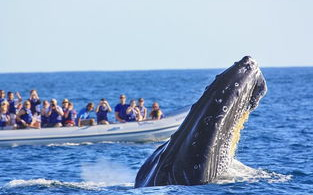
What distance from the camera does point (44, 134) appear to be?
2855 centimetres

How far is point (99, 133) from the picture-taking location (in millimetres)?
29031

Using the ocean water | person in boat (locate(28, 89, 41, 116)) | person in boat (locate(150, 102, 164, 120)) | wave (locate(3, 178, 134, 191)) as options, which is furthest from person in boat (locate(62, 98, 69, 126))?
wave (locate(3, 178, 134, 191))

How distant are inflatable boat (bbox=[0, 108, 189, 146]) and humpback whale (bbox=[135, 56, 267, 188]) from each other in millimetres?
17171

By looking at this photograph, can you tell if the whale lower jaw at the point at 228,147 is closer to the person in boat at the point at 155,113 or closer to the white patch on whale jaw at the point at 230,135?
the white patch on whale jaw at the point at 230,135

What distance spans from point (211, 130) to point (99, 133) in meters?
17.9

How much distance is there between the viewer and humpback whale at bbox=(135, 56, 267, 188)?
1138 centimetres

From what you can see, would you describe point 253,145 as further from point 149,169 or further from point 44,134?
point 149,169

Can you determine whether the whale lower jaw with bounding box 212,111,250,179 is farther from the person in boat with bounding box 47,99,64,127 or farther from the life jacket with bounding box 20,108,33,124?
the person in boat with bounding box 47,99,64,127

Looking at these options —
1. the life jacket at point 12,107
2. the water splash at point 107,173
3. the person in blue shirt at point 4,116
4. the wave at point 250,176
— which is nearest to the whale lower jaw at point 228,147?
the wave at point 250,176

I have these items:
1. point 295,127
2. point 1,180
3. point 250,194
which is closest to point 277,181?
point 250,194

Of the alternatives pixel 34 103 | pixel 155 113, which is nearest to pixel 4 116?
pixel 34 103

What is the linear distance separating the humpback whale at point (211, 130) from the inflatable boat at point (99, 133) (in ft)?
56.3

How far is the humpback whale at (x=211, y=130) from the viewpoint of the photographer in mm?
11375

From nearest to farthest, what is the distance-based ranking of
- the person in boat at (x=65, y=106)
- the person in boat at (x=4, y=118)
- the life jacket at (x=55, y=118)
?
the person in boat at (x=4, y=118), the person in boat at (x=65, y=106), the life jacket at (x=55, y=118)
